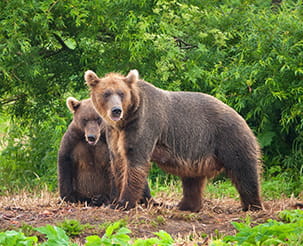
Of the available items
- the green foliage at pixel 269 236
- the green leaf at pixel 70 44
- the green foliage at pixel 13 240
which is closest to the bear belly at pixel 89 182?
the green leaf at pixel 70 44

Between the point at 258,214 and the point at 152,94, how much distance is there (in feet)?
5.82

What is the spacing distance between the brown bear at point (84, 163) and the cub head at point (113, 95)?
721 millimetres

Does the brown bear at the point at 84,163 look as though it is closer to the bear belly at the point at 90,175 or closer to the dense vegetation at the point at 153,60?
the bear belly at the point at 90,175

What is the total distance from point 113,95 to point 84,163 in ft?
4.91

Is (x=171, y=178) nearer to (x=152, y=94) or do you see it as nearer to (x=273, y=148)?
(x=273, y=148)

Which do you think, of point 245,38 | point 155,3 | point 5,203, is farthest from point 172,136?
point 245,38

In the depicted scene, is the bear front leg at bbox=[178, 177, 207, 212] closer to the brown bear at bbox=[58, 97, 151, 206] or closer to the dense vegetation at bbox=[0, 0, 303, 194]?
the brown bear at bbox=[58, 97, 151, 206]

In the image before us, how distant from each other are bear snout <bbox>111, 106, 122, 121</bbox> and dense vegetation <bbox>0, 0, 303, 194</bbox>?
8.98ft

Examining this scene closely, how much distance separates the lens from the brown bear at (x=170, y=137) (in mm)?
6777

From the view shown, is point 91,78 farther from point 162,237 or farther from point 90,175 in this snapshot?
point 162,237

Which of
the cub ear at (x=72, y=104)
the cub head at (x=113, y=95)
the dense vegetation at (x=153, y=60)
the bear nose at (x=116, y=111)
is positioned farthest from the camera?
the dense vegetation at (x=153, y=60)

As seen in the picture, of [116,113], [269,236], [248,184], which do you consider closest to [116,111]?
[116,113]

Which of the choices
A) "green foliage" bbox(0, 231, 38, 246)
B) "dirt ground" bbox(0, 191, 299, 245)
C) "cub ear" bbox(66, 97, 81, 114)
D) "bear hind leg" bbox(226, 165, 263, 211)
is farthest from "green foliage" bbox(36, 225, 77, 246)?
"cub ear" bbox(66, 97, 81, 114)

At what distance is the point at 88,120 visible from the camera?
7.64 metres
